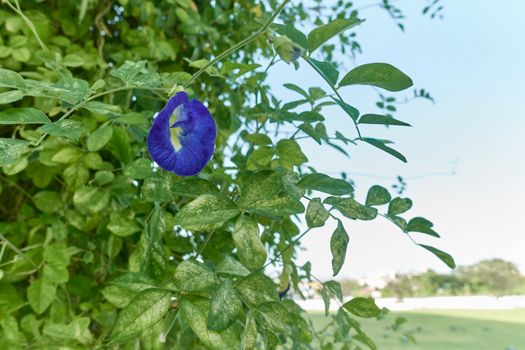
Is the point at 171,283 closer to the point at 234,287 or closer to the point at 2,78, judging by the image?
the point at 234,287

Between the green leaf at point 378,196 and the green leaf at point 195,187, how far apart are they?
0.50 ft

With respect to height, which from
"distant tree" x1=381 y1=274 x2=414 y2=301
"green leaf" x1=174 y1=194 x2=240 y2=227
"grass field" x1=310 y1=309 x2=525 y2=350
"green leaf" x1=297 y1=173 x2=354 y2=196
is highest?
"green leaf" x1=297 y1=173 x2=354 y2=196

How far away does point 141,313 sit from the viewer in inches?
16.1

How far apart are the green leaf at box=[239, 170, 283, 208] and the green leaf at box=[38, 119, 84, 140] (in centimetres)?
12

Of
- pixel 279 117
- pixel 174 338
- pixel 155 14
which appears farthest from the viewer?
pixel 155 14

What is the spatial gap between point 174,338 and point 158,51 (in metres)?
0.49

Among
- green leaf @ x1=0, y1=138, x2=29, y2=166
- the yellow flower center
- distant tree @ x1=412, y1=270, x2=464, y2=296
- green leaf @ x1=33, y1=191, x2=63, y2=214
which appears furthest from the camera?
distant tree @ x1=412, y1=270, x2=464, y2=296

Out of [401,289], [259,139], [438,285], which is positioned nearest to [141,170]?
[259,139]

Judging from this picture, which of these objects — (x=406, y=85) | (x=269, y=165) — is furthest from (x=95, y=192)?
(x=406, y=85)

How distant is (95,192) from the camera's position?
745mm

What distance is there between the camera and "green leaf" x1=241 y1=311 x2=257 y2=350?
406 mm

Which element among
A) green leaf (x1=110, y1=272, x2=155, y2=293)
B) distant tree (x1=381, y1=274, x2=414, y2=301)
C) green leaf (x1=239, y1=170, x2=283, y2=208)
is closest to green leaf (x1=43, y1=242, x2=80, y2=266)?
green leaf (x1=110, y1=272, x2=155, y2=293)

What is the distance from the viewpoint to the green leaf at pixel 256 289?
0.43 m

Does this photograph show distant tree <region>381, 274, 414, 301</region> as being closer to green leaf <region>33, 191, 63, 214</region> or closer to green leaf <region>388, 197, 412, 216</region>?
green leaf <region>33, 191, 63, 214</region>
